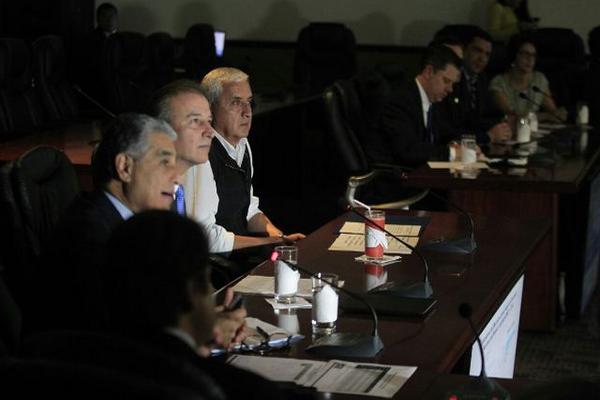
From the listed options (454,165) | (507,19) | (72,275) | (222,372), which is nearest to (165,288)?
(222,372)

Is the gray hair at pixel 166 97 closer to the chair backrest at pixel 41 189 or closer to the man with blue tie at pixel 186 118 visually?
the man with blue tie at pixel 186 118

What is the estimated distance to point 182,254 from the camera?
1.65m

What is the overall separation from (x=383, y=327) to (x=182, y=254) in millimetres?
1274

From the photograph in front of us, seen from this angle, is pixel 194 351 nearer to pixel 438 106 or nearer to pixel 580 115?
pixel 438 106

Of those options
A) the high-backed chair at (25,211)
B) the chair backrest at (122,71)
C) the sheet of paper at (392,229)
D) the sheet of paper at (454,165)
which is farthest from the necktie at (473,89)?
the high-backed chair at (25,211)

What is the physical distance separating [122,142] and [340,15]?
10.1 meters

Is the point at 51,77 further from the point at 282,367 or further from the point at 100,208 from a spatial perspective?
the point at 282,367

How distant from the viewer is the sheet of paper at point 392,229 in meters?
4.00

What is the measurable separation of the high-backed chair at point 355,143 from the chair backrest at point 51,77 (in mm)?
2655

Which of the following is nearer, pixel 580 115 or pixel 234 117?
pixel 234 117

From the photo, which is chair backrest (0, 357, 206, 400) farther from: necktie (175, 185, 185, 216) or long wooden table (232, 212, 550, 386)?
necktie (175, 185, 185, 216)

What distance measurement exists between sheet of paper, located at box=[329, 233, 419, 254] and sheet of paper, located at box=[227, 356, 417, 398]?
1.21m

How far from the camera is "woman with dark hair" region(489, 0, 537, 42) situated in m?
11.7

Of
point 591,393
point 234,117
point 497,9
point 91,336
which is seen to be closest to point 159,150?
point 234,117
